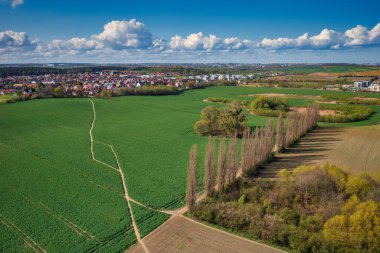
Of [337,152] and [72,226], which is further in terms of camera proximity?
[337,152]

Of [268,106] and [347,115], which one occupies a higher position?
[268,106]

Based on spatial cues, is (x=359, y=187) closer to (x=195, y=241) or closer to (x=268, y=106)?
(x=195, y=241)

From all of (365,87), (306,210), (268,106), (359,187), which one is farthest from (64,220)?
(365,87)

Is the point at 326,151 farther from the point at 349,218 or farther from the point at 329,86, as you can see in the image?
the point at 329,86

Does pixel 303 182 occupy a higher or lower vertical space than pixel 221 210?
higher

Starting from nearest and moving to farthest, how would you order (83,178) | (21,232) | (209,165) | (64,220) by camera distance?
1. (21,232)
2. (64,220)
3. (209,165)
4. (83,178)

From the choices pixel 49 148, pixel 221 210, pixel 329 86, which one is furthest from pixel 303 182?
pixel 329 86

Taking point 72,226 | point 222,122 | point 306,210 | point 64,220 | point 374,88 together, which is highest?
point 374,88

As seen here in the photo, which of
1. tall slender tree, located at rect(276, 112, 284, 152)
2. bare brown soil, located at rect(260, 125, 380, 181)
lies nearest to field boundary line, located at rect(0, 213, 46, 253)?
bare brown soil, located at rect(260, 125, 380, 181)

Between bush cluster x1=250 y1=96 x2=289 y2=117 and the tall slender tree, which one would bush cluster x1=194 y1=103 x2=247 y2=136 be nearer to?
the tall slender tree
